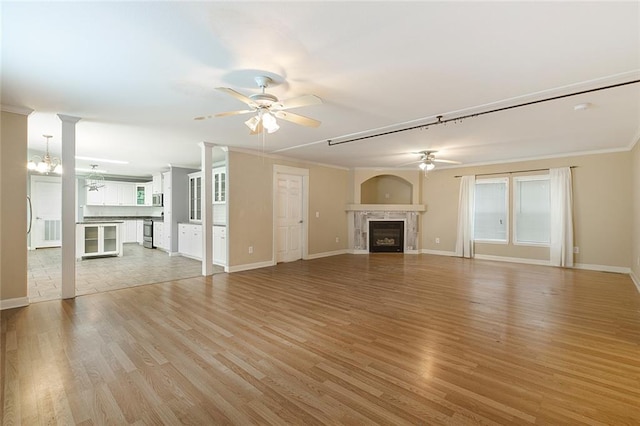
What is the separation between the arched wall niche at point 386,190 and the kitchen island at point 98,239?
685cm

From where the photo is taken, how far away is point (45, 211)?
338 inches

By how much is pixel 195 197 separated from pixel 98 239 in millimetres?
2507

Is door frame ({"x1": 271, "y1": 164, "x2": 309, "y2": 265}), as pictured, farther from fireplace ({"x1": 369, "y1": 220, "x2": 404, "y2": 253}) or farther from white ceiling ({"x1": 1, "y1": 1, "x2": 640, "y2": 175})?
white ceiling ({"x1": 1, "y1": 1, "x2": 640, "y2": 175})

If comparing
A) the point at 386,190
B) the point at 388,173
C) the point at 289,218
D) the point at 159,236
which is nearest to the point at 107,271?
the point at 159,236

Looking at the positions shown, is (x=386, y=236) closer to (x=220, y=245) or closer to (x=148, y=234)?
(x=220, y=245)

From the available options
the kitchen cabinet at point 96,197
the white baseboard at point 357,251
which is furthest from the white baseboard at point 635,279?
the kitchen cabinet at point 96,197

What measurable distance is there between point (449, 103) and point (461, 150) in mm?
2928

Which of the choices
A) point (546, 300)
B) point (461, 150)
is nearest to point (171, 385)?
point (546, 300)

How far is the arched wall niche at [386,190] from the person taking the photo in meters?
9.11

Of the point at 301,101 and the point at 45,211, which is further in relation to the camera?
the point at 45,211

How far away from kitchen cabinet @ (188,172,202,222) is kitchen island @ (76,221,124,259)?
1.76 meters

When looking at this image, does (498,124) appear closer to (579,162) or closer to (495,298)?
(495,298)

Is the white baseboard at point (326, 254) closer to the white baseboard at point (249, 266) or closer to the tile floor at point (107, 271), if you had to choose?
the white baseboard at point (249, 266)

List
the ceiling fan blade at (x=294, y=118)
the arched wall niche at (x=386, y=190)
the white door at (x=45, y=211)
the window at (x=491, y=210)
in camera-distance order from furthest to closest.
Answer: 1. the arched wall niche at (x=386, y=190)
2. the white door at (x=45, y=211)
3. the window at (x=491, y=210)
4. the ceiling fan blade at (x=294, y=118)
